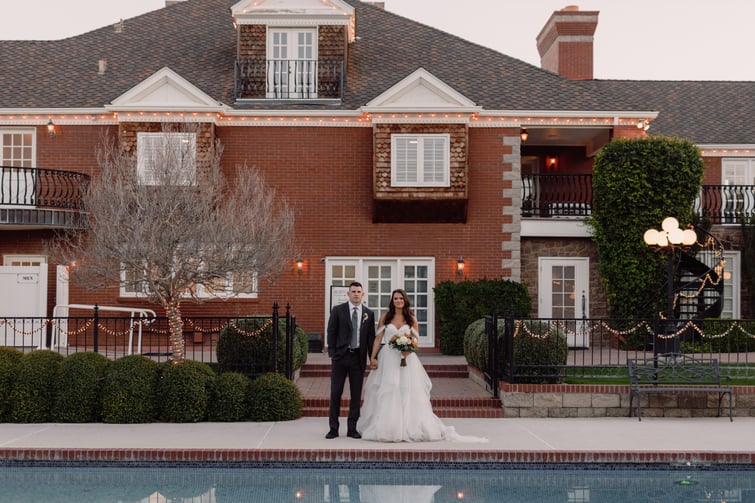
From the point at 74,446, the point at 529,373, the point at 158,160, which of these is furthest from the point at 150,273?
the point at 529,373

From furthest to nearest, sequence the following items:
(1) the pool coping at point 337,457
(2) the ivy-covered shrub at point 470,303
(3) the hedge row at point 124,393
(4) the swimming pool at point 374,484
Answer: (2) the ivy-covered shrub at point 470,303
(3) the hedge row at point 124,393
(1) the pool coping at point 337,457
(4) the swimming pool at point 374,484

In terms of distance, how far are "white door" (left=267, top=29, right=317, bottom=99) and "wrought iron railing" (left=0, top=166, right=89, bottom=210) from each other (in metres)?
5.40

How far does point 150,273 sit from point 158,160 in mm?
2274

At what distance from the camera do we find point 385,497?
8.37 metres

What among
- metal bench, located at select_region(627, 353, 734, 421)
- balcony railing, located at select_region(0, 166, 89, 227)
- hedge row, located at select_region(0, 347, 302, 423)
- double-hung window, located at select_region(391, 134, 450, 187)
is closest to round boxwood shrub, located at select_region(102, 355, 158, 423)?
hedge row, located at select_region(0, 347, 302, 423)

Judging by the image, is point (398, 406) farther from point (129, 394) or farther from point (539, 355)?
point (129, 394)

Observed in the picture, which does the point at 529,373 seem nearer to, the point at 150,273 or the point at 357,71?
the point at 150,273

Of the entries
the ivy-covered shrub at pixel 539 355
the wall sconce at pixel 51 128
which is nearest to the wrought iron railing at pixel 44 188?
the wall sconce at pixel 51 128

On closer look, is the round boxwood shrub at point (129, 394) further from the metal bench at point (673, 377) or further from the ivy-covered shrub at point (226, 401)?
the metal bench at point (673, 377)

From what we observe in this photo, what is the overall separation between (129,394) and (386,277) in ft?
31.4

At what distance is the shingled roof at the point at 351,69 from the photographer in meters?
20.5

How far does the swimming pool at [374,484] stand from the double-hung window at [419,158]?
35.7 feet

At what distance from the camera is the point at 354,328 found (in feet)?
34.6

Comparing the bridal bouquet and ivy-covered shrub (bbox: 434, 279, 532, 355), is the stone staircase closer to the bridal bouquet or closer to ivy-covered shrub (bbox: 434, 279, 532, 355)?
ivy-covered shrub (bbox: 434, 279, 532, 355)
